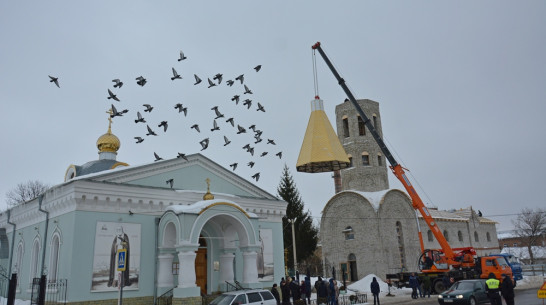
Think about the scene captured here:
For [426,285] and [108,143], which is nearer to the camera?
[426,285]

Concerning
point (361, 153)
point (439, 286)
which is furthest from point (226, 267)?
point (361, 153)

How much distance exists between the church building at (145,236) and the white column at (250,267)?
0.04 m

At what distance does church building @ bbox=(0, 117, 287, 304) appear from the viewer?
15359 mm

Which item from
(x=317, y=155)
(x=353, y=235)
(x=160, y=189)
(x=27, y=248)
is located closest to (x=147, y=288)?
(x=160, y=189)

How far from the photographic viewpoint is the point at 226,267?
1853 centimetres

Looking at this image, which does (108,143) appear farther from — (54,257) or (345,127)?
(345,127)

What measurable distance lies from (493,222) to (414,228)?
784 inches

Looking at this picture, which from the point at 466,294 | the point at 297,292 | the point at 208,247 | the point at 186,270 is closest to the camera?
the point at 186,270

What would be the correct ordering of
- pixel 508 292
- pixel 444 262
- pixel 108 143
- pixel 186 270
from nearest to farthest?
pixel 508 292, pixel 186 270, pixel 108 143, pixel 444 262

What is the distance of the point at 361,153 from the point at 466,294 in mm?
22042

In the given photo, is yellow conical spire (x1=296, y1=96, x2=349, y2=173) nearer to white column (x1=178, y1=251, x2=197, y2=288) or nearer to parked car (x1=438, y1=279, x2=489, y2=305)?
white column (x1=178, y1=251, x2=197, y2=288)

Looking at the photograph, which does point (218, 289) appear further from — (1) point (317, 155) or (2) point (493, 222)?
(2) point (493, 222)

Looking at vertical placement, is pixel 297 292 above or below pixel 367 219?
below

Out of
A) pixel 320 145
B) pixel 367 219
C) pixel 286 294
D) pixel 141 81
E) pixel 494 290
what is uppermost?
pixel 141 81
